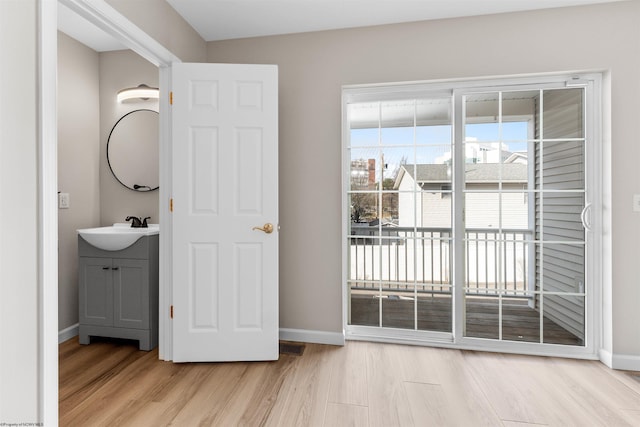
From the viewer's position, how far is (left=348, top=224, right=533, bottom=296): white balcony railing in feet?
8.58

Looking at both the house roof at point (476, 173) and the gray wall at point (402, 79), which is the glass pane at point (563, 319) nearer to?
the gray wall at point (402, 79)

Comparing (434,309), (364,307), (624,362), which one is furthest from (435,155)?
(624,362)

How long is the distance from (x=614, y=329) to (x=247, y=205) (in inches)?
108

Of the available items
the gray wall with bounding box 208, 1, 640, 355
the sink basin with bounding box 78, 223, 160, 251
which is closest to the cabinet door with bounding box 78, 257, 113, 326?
the sink basin with bounding box 78, 223, 160, 251

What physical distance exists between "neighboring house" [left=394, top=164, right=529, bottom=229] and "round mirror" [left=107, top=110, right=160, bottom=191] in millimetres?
2235

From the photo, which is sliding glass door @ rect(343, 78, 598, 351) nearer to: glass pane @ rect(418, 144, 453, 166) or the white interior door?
glass pane @ rect(418, 144, 453, 166)

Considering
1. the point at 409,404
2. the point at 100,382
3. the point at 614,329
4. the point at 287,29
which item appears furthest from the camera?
the point at 287,29

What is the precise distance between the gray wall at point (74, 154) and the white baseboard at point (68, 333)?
3cm
